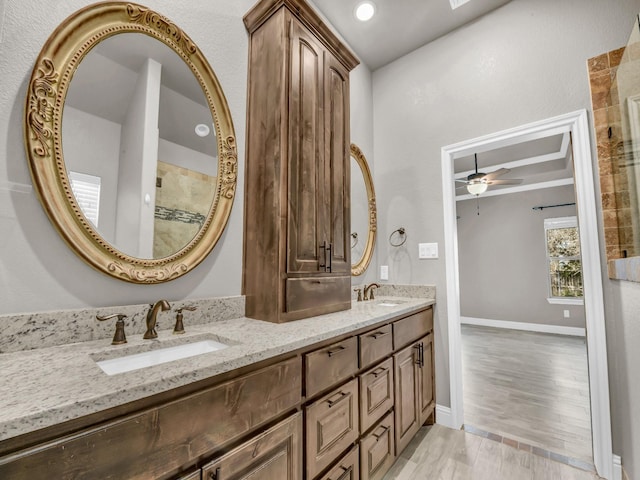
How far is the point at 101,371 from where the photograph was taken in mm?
752

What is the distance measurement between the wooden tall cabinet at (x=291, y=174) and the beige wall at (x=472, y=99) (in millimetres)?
1007

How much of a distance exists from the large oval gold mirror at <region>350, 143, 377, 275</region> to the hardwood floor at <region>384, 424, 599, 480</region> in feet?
4.24

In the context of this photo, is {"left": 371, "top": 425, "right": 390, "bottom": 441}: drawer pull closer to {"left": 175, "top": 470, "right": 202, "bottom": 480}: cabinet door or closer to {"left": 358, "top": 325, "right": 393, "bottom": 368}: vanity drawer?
{"left": 358, "top": 325, "right": 393, "bottom": 368}: vanity drawer

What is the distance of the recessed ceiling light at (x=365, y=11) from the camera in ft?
7.32

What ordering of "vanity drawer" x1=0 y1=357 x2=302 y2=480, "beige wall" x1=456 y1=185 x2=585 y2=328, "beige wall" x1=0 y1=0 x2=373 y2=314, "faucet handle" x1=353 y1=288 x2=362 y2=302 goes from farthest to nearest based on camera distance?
"beige wall" x1=456 y1=185 x2=585 y2=328
"faucet handle" x1=353 y1=288 x2=362 y2=302
"beige wall" x1=0 y1=0 x2=373 y2=314
"vanity drawer" x1=0 y1=357 x2=302 y2=480

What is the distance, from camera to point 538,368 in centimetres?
339

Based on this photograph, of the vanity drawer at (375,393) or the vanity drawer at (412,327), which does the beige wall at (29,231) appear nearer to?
the vanity drawer at (375,393)

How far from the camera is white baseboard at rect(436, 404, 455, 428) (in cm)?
219

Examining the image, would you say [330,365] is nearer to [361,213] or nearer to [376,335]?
[376,335]

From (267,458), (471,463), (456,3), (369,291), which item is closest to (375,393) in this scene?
(267,458)

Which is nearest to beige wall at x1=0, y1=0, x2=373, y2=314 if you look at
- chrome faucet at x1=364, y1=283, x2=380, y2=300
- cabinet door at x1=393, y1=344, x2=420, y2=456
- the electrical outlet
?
cabinet door at x1=393, y1=344, x2=420, y2=456

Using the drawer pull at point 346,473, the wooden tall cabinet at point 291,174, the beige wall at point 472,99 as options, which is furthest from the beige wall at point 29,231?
the beige wall at point 472,99

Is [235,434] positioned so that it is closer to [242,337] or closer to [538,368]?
[242,337]

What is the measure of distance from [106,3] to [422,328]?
96.4 inches
